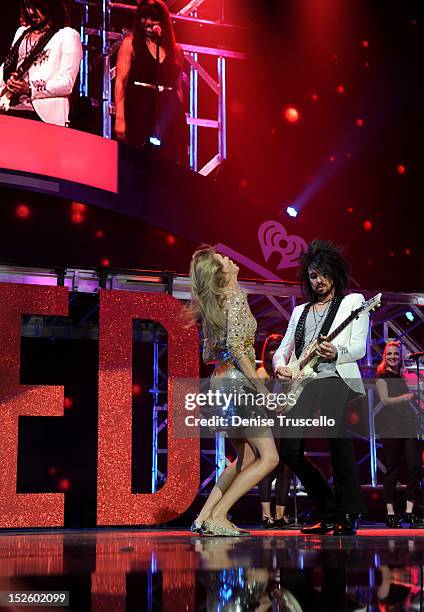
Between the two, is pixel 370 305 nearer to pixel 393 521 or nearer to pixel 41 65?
pixel 393 521

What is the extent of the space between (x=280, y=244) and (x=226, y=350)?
3.39m

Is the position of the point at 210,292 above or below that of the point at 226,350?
above

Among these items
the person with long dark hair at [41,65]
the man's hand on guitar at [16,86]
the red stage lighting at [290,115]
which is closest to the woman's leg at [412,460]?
the red stage lighting at [290,115]

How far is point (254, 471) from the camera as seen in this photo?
4.75 meters

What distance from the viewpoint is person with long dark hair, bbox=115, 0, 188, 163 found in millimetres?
8305

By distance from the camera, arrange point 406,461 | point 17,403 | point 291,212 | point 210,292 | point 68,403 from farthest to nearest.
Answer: point 291,212 → point 68,403 → point 406,461 → point 17,403 → point 210,292

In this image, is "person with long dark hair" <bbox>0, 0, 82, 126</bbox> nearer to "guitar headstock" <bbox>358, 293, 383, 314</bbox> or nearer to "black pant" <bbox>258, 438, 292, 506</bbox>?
"black pant" <bbox>258, 438, 292, 506</bbox>

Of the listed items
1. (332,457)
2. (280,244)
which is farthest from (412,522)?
(332,457)

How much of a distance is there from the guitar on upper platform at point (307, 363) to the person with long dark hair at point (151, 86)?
3987 mm

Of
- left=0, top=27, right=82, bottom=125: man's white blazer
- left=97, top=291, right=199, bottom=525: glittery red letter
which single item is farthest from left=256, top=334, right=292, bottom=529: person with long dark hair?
left=0, top=27, right=82, bottom=125: man's white blazer

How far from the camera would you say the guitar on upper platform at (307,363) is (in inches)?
187

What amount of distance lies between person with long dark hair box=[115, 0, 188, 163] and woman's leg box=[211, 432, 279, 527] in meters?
4.24

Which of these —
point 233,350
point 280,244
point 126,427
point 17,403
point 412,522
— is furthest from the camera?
point 280,244

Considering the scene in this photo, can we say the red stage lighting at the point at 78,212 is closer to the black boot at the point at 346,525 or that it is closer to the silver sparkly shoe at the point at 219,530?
the silver sparkly shoe at the point at 219,530
